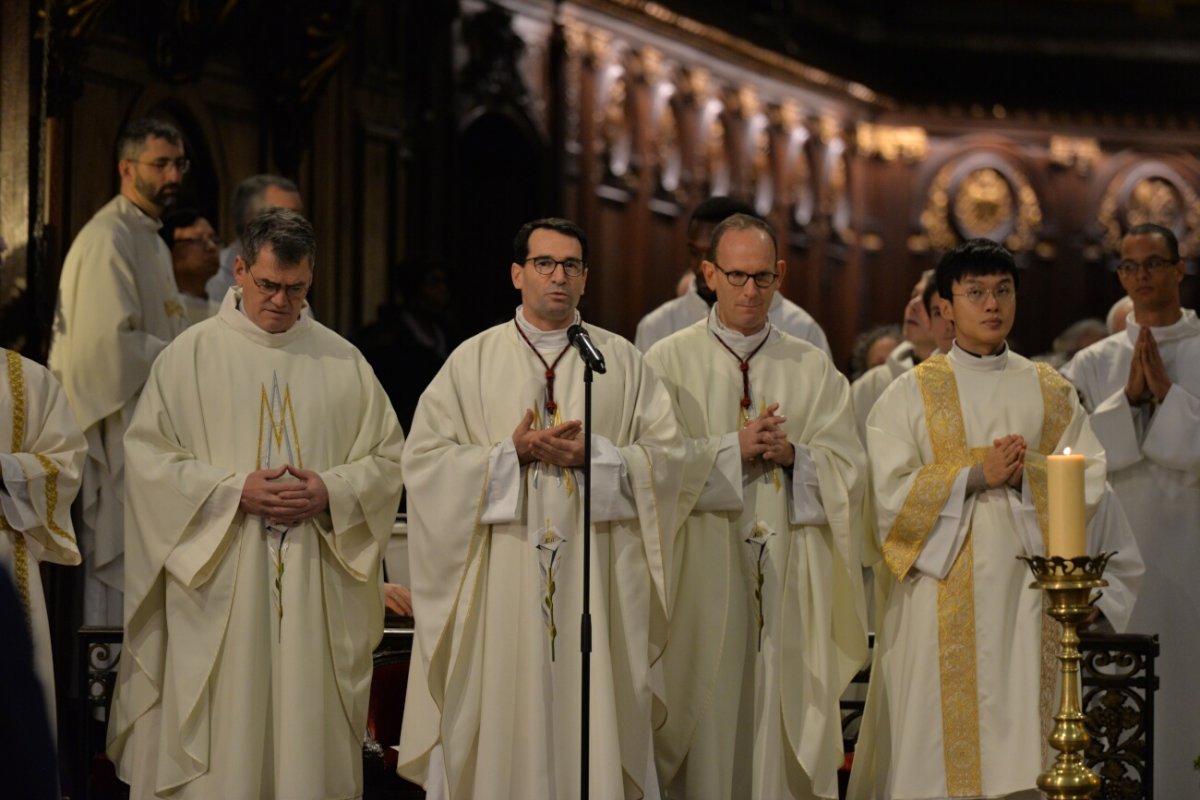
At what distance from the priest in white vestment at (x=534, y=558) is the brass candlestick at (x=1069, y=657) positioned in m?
1.95

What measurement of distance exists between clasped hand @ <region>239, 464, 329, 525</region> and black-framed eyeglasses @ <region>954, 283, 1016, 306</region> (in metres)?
2.20

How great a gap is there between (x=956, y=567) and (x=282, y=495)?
7.20 feet

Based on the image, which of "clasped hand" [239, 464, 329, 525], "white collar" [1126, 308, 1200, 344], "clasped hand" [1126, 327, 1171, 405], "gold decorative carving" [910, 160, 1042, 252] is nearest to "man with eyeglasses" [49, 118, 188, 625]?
"clasped hand" [239, 464, 329, 525]

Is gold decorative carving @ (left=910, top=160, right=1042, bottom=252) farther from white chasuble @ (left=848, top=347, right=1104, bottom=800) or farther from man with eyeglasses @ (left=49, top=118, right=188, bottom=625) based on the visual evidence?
white chasuble @ (left=848, top=347, right=1104, bottom=800)

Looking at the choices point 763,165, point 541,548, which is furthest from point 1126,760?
point 763,165

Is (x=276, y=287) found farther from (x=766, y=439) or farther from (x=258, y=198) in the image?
(x=258, y=198)

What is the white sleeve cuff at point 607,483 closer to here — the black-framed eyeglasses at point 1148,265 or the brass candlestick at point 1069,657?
the brass candlestick at point 1069,657

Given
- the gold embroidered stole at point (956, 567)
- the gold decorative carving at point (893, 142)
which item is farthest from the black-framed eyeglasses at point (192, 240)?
the gold decorative carving at point (893, 142)

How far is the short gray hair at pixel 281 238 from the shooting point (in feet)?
21.0

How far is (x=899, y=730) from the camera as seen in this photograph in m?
6.73

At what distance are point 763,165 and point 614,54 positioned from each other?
207 cm

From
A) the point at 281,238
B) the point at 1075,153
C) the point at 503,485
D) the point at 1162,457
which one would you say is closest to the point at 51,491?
the point at 281,238

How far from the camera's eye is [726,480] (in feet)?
21.7

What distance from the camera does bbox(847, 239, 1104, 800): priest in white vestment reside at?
6.60 metres
